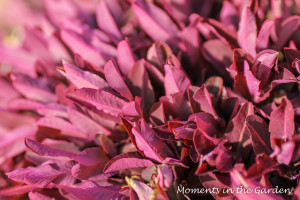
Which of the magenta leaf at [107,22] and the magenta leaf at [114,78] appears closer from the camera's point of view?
the magenta leaf at [114,78]

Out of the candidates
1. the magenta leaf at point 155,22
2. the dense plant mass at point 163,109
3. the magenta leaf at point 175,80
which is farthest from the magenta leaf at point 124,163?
the magenta leaf at point 155,22

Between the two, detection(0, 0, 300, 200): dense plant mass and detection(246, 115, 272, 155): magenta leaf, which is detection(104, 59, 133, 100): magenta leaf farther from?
detection(246, 115, 272, 155): magenta leaf

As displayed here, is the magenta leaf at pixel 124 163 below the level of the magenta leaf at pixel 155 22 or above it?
below

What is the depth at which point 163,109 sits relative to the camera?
44cm

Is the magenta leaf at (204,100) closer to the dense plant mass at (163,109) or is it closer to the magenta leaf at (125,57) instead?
the dense plant mass at (163,109)

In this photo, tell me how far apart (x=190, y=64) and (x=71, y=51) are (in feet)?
0.70

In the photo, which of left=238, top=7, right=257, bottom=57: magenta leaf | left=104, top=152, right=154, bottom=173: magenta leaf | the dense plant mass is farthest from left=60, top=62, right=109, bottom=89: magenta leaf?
left=238, top=7, right=257, bottom=57: magenta leaf

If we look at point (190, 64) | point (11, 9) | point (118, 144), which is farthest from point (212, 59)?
point (11, 9)

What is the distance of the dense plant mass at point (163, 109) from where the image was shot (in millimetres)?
389

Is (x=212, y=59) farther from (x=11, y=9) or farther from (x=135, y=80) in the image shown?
(x=11, y=9)

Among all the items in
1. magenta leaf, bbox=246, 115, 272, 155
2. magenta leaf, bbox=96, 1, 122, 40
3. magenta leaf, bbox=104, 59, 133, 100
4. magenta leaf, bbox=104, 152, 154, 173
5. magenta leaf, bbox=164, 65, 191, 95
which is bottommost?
magenta leaf, bbox=246, 115, 272, 155

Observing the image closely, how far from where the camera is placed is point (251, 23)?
1.44 ft

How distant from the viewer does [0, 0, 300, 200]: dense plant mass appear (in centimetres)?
39

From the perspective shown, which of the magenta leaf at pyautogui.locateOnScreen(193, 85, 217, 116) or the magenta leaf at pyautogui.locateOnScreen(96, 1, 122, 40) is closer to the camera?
the magenta leaf at pyautogui.locateOnScreen(193, 85, 217, 116)
